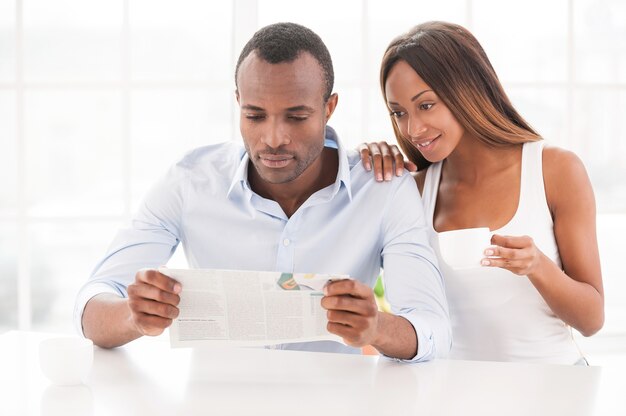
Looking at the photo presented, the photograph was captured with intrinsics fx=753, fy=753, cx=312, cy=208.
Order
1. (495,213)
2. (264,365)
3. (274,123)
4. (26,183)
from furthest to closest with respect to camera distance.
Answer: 1. (26,183)
2. (495,213)
3. (274,123)
4. (264,365)

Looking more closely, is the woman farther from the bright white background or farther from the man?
the bright white background

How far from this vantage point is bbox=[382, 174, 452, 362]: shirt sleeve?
171cm

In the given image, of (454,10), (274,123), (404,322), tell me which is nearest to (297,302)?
(404,322)

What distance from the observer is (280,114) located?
6.21 ft

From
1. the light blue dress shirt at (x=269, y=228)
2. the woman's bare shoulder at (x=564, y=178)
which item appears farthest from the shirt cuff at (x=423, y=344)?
the woman's bare shoulder at (x=564, y=178)

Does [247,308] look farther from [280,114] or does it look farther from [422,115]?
[422,115]

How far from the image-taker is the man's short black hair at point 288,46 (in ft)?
6.32

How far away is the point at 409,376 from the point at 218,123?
2.44 metres

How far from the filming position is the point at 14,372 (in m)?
1.57

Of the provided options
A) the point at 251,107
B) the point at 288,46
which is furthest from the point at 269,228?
the point at 288,46

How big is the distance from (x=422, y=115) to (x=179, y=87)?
1.86 meters

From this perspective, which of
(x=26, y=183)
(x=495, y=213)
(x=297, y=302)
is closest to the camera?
(x=297, y=302)

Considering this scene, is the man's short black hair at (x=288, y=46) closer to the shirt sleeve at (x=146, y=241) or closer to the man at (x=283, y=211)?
the man at (x=283, y=211)

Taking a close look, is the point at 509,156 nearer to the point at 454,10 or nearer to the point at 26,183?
the point at 454,10
